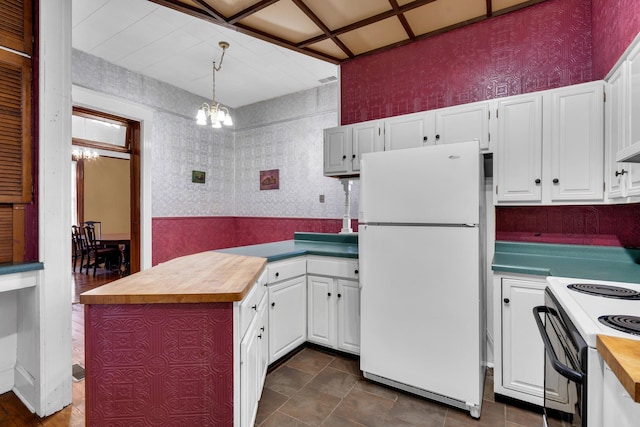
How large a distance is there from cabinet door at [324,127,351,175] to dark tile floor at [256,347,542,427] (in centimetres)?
174

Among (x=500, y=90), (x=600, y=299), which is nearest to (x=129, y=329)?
(x=600, y=299)

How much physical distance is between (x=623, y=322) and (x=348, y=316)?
1732mm

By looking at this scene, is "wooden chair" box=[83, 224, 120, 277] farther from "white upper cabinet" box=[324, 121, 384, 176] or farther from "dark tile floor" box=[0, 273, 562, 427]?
"white upper cabinet" box=[324, 121, 384, 176]

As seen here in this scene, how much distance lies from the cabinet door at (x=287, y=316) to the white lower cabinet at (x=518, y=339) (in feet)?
4.62

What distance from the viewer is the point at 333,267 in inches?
99.1

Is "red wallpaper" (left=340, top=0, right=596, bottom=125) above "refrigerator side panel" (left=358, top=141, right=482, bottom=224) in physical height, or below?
above

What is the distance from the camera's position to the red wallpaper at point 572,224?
2.04 meters

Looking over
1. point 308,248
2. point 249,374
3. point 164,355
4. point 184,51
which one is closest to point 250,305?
point 249,374

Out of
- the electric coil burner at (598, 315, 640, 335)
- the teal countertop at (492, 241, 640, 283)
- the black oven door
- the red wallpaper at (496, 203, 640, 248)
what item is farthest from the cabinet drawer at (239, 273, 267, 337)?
the red wallpaper at (496, 203, 640, 248)

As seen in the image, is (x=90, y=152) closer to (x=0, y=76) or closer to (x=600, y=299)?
(x=0, y=76)

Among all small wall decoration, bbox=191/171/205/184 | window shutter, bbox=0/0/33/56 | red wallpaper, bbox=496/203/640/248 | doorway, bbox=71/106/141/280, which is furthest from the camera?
doorway, bbox=71/106/141/280

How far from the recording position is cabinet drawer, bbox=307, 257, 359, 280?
244 cm

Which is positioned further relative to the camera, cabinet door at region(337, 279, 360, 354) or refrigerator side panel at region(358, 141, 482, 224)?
cabinet door at region(337, 279, 360, 354)

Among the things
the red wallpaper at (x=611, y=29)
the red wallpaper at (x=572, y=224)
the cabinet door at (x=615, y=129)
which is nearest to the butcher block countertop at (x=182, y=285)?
the red wallpaper at (x=572, y=224)
